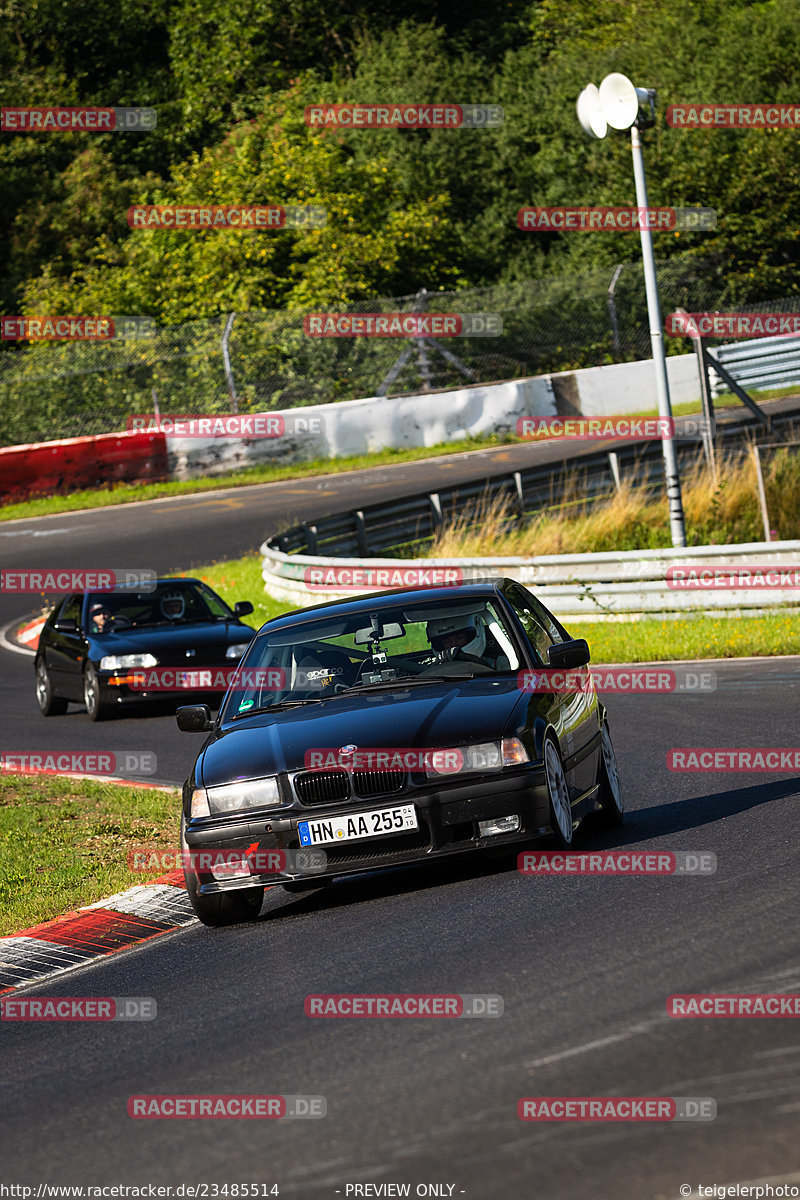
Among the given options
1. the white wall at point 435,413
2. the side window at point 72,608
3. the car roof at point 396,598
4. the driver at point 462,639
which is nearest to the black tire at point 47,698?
the side window at point 72,608

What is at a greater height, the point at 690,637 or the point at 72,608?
the point at 72,608

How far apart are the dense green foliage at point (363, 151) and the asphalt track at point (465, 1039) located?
35910mm

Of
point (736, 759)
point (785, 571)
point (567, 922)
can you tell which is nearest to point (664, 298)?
point (785, 571)

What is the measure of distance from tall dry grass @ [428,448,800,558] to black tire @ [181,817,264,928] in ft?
44.5

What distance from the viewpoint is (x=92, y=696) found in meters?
16.6

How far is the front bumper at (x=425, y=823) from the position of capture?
727 cm

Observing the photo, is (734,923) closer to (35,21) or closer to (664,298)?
Answer: (664,298)

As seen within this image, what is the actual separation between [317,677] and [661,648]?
8238 millimetres

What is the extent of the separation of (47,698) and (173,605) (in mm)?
1718

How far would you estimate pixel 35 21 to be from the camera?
56438 mm

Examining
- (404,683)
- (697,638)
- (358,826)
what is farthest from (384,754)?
(697,638)

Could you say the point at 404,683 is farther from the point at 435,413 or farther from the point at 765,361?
the point at 765,361

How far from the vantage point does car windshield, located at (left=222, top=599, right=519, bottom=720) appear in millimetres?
8328

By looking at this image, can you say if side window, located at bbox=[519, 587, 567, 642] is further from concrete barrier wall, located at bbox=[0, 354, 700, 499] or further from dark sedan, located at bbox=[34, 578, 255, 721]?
concrete barrier wall, located at bbox=[0, 354, 700, 499]
